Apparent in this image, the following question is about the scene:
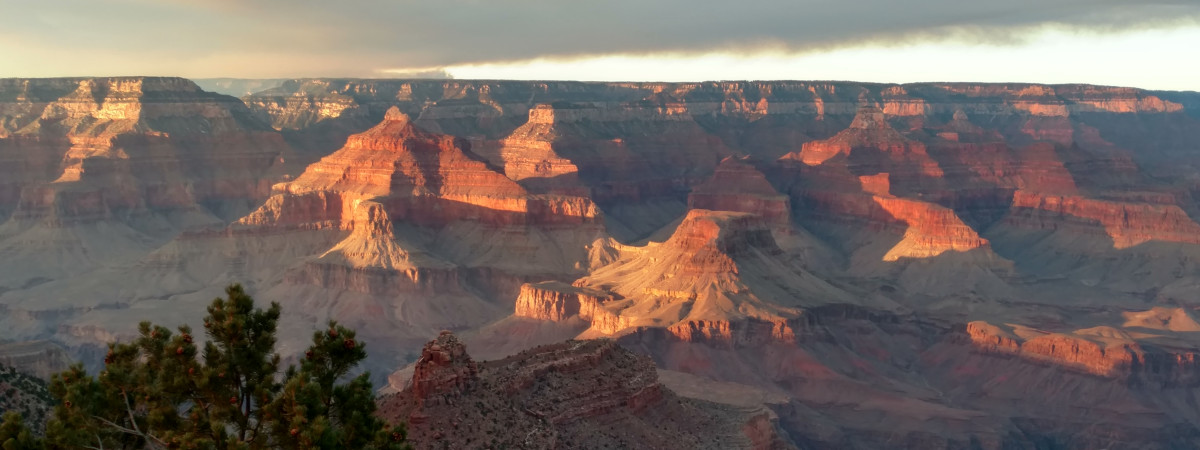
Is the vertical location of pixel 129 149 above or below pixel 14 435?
below

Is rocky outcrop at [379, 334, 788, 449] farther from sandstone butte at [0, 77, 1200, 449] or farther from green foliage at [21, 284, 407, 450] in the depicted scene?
green foliage at [21, 284, 407, 450]

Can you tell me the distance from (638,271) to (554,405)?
7220 centimetres

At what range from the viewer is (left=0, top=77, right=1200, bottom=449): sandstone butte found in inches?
3342

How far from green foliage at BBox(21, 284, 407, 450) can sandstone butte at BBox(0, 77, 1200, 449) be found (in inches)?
438

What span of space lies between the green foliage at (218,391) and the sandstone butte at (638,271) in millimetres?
11120

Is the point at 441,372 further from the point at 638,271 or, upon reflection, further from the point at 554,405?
the point at 638,271

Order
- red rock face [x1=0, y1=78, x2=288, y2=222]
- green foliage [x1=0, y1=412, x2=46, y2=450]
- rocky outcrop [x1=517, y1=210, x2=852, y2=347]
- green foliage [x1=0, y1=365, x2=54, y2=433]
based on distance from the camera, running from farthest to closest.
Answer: red rock face [x1=0, y1=78, x2=288, y2=222] < rocky outcrop [x1=517, y1=210, x2=852, y2=347] < green foliage [x1=0, y1=365, x2=54, y2=433] < green foliage [x1=0, y1=412, x2=46, y2=450]

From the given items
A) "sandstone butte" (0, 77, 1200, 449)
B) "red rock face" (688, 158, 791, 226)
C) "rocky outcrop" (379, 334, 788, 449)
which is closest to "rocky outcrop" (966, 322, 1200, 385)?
"sandstone butte" (0, 77, 1200, 449)

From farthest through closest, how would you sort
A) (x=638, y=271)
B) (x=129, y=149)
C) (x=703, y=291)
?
(x=129, y=149) < (x=638, y=271) < (x=703, y=291)

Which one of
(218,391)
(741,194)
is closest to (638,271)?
(741,194)

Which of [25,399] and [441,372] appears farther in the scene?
[25,399]

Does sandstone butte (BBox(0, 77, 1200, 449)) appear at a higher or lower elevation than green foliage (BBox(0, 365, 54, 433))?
lower

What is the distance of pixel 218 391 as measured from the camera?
29.6 meters

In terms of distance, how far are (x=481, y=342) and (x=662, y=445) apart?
58.1 m
